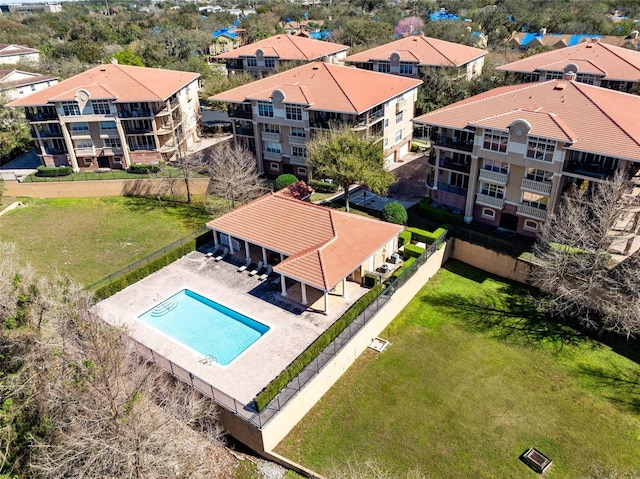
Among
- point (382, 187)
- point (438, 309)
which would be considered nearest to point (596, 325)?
point (438, 309)

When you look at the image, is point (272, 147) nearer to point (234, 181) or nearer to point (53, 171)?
point (234, 181)

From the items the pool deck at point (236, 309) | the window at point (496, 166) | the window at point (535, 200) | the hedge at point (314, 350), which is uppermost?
the window at point (496, 166)

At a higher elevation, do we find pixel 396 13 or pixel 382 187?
pixel 396 13

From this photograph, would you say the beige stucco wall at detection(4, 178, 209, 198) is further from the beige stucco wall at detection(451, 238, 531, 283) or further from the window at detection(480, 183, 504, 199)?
the window at detection(480, 183, 504, 199)

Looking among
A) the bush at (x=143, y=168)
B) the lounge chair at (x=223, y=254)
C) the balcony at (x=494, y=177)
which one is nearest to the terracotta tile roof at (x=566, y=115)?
the balcony at (x=494, y=177)

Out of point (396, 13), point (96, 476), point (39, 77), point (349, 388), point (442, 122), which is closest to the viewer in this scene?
point (96, 476)

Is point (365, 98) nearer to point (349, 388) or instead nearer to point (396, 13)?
point (349, 388)

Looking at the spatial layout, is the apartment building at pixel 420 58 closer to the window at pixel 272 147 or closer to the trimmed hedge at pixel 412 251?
the window at pixel 272 147

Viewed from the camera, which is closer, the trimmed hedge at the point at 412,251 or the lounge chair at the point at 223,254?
the trimmed hedge at the point at 412,251
